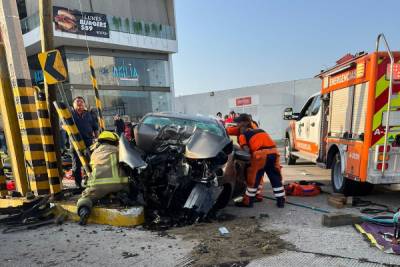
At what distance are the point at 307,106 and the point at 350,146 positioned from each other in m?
2.94

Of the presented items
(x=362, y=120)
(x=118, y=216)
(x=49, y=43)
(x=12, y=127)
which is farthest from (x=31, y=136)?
(x=362, y=120)

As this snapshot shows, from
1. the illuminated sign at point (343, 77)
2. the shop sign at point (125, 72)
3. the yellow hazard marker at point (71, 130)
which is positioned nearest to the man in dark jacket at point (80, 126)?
the yellow hazard marker at point (71, 130)

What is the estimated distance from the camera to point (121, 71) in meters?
23.2

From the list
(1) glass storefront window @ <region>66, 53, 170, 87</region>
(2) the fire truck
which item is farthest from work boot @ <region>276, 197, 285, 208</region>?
(1) glass storefront window @ <region>66, 53, 170, 87</region>

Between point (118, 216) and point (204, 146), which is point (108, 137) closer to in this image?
point (118, 216)

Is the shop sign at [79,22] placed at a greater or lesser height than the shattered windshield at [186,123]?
greater

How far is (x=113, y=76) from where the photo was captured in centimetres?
2272

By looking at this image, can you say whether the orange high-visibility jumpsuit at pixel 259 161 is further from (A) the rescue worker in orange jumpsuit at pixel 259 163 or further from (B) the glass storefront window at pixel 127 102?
(B) the glass storefront window at pixel 127 102

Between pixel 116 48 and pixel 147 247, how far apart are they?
21.2 m

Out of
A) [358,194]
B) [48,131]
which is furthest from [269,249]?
[48,131]

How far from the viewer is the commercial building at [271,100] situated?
66.7 feet

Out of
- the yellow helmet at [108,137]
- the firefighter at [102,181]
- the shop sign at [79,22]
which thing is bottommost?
the firefighter at [102,181]

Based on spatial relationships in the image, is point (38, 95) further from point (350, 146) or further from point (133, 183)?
point (350, 146)

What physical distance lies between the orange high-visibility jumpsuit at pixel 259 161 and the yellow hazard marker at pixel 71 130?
253 centimetres
